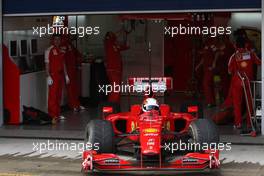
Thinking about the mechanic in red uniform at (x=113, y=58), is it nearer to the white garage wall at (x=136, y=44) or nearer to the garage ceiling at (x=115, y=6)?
the white garage wall at (x=136, y=44)

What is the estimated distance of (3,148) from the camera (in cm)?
1231

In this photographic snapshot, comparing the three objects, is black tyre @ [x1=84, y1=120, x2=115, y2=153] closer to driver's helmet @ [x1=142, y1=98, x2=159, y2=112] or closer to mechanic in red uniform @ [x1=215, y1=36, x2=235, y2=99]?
driver's helmet @ [x1=142, y1=98, x2=159, y2=112]

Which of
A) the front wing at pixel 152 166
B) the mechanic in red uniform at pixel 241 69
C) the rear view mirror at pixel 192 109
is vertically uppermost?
the mechanic in red uniform at pixel 241 69

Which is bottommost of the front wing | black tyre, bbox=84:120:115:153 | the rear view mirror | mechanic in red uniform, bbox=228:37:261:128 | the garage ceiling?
the front wing

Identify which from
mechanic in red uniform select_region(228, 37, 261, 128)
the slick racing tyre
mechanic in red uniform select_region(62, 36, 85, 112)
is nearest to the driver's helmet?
the slick racing tyre

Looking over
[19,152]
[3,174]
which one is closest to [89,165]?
[3,174]

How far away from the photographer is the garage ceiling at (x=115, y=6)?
1290 centimetres

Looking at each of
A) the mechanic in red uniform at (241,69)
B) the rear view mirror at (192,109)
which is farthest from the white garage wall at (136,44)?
the rear view mirror at (192,109)

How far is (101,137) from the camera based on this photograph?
31.9ft

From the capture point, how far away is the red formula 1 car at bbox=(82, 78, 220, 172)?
30.6 ft

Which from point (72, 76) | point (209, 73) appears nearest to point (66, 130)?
point (72, 76)

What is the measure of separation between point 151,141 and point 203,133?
83cm

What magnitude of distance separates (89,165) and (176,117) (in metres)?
1.86

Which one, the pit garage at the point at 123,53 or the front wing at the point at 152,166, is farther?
Result: the pit garage at the point at 123,53
